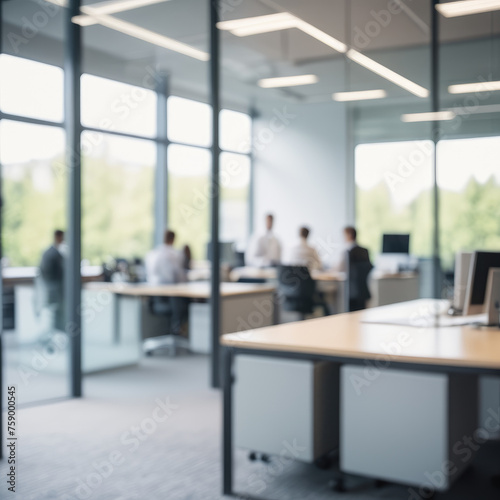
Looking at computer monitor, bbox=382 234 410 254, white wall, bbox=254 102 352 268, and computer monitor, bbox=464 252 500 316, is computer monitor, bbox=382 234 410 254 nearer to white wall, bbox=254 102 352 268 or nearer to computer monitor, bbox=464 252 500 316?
white wall, bbox=254 102 352 268

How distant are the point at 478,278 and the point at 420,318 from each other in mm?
500

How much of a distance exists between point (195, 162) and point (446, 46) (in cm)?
600

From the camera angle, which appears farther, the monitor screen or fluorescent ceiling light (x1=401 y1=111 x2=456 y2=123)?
fluorescent ceiling light (x1=401 y1=111 x2=456 y2=123)

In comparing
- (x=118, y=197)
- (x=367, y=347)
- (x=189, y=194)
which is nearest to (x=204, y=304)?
(x=118, y=197)

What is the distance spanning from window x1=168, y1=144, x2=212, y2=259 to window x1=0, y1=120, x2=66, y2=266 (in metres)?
2.53

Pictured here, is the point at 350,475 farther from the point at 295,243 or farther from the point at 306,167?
the point at 295,243

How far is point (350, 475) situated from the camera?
154 inches

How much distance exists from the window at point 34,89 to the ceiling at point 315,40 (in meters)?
0.26

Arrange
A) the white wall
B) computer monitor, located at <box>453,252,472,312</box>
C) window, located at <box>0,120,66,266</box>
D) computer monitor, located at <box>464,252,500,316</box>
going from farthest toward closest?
window, located at <box>0,120,66,266</box> < the white wall < computer monitor, located at <box>453,252,472,312</box> < computer monitor, located at <box>464,252,500,316</box>

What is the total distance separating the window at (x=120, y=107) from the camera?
8.51 m

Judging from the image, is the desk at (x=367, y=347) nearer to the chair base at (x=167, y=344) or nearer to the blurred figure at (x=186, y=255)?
the chair base at (x=167, y=344)

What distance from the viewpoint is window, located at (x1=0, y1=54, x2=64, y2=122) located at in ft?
22.4

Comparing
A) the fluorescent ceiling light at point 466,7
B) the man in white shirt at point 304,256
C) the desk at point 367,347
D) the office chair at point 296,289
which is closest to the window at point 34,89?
the man in white shirt at point 304,256

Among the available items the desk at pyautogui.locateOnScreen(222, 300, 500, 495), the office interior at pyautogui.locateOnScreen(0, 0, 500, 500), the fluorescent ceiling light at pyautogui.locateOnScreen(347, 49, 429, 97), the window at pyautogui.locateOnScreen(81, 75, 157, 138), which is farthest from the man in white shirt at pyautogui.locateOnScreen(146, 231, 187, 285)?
the desk at pyautogui.locateOnScreen(222, 300, 500, 495)
